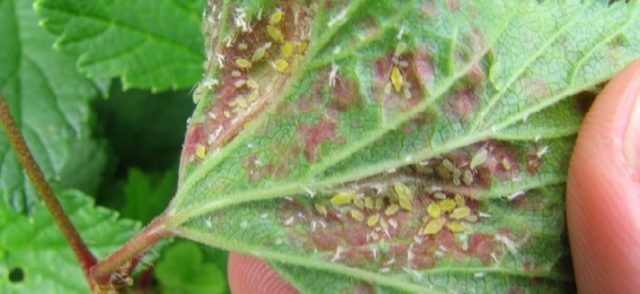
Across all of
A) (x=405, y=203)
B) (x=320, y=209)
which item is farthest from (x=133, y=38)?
(x=405, y=203)

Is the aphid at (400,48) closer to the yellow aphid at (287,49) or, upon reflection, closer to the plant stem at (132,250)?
the yellow aphid at (287,49)

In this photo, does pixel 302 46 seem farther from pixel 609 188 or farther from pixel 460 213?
pixel 609 188

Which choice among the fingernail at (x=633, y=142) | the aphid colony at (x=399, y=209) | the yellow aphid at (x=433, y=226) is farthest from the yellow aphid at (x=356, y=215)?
the fingernail at (x=633, y=142)

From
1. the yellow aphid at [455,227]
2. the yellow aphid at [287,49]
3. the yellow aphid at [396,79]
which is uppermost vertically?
the yellow aphid at [287,49]

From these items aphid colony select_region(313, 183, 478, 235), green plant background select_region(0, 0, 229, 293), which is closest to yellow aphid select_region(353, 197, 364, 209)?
aphid colony select_region(313, 183, 478, 235)

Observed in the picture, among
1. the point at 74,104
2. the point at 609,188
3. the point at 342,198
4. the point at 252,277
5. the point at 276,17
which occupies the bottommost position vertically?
the point at 252,277

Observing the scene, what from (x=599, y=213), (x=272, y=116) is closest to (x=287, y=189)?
(x=272, y=116)
